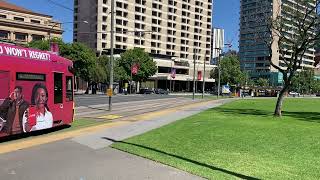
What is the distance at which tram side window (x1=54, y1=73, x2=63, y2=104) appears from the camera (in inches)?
755

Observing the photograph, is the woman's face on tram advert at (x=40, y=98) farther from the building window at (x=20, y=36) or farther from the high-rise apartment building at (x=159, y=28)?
the high-rise apartment building at (x=159, y=28)

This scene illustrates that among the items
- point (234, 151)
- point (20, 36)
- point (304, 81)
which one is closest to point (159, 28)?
point (304, 81)

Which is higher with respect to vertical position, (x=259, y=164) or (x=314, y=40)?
(x=314, y=40)

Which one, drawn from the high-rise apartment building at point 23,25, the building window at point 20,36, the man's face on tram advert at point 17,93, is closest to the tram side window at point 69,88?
the man's face on tram advert at point 17,93

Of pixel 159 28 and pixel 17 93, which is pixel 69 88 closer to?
pixel 17 93

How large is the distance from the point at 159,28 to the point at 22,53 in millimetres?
141408

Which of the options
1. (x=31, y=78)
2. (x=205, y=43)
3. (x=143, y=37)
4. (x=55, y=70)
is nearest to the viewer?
(x=31, y=78)

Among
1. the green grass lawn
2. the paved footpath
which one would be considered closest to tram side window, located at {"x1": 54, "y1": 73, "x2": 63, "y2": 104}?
the paved footpath

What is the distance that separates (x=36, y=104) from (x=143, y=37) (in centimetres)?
13322

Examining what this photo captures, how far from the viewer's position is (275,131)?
1944cm

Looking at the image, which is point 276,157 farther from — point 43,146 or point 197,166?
point 43,146

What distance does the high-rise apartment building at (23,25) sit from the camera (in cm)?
9975

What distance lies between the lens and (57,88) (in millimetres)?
19344

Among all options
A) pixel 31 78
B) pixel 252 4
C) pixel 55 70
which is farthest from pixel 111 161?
pixel 252 4
